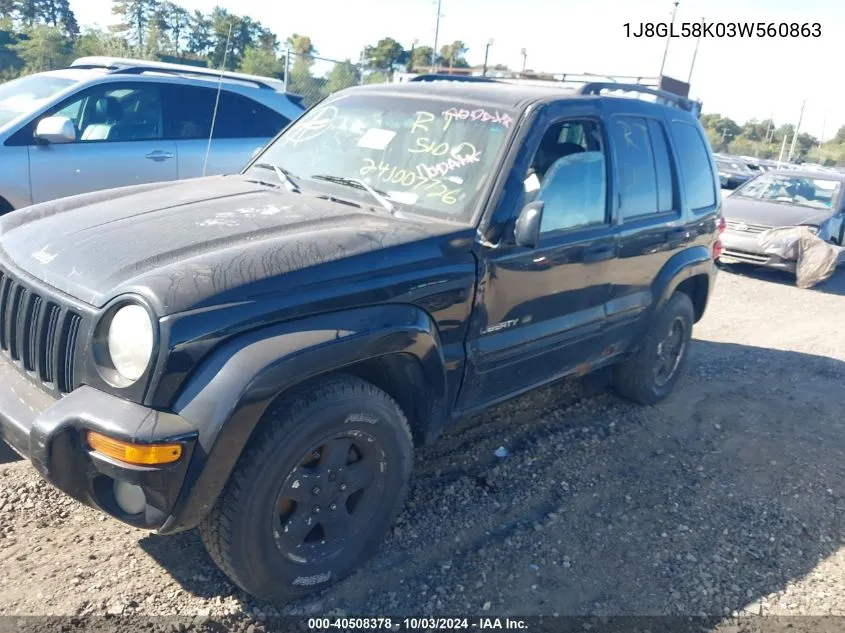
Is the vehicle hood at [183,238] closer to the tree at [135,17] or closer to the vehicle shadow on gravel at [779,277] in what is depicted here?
the vehicle shadow on gravel at [779,277]

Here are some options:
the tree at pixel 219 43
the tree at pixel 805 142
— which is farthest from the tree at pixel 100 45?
the tree at pixel 805 142

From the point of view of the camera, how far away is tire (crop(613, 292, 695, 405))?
4.95 meters

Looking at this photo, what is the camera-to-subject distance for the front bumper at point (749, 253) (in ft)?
33.9

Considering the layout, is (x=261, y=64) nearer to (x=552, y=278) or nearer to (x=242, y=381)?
(x=552, y=278)

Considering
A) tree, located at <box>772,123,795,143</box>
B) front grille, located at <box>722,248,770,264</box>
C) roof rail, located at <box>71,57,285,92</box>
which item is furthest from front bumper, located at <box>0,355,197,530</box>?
tree, located at <box>772,123,795,143</box>

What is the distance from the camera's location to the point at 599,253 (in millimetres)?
4031

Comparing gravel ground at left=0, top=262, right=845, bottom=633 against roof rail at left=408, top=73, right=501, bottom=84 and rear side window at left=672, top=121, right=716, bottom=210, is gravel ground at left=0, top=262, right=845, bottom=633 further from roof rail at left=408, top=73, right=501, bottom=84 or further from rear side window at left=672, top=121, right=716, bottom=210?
roof rail at left=408, top=73, right=501, bottom=84

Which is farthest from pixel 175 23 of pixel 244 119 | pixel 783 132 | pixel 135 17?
pixel 783 132

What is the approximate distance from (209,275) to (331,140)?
5.55ft

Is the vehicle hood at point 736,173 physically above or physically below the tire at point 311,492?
below

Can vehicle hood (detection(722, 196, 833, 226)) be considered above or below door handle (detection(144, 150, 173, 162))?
below

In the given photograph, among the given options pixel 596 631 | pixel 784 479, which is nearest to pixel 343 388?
pixel 596 631

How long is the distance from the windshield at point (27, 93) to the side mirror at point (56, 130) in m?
0.39

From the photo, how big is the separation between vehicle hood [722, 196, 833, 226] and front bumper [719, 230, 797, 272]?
1.11 ft
